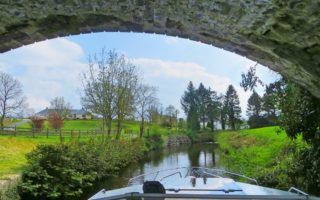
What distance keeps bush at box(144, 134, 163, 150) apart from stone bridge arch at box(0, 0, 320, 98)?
32.6 meters

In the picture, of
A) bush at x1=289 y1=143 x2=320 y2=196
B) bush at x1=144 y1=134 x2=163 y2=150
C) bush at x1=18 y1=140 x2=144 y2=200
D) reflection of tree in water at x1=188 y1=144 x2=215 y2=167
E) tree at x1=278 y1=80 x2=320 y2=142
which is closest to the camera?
bush at x1=289 y1=143 x2=320 y2=196

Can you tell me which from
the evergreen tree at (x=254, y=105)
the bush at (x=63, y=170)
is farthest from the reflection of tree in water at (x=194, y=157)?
the evergreen tree at (x=254, y=105)

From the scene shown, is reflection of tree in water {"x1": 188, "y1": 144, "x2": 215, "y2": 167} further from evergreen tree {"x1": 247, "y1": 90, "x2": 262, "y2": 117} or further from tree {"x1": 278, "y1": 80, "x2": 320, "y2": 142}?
evergreen tree {"x1": 247, "y1": 90, "x2": 262, "y2": 117}

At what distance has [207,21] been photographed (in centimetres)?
392

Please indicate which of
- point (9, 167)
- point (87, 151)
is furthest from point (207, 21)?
point (87, 151)

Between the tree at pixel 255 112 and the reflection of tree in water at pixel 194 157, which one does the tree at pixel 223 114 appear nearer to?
the tree at pixel 255 112

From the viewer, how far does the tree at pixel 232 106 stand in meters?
73.4

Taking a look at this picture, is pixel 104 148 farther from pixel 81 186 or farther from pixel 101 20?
pixel 101 20

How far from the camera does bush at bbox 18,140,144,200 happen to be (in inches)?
563

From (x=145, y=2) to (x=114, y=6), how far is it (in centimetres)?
30

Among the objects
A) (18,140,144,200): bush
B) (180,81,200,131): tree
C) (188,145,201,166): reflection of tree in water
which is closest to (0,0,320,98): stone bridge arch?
(18,140,144,200): bush

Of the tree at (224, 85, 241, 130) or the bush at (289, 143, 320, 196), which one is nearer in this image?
the bush at (289, 143, 320, 196)

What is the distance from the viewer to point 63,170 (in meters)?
16.0

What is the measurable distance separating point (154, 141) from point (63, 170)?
24.7m
